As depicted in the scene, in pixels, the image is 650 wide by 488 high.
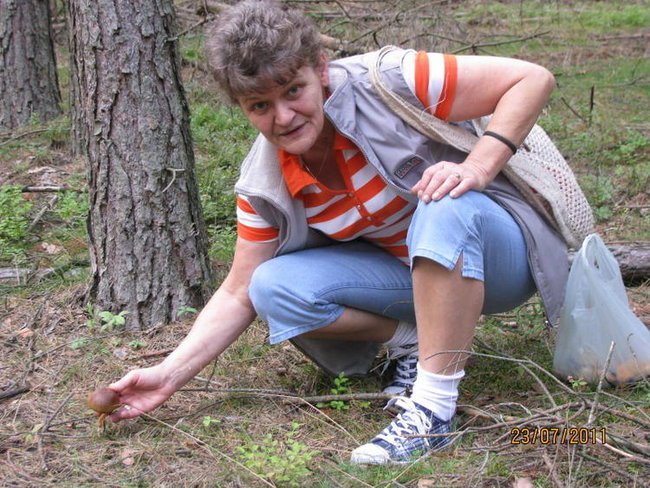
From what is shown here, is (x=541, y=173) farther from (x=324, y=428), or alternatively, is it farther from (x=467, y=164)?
(x=324, y=428)

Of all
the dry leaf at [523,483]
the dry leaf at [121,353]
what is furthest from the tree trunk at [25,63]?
the dry leaf at [523,483]

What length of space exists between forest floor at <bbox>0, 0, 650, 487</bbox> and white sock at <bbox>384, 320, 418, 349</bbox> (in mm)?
195

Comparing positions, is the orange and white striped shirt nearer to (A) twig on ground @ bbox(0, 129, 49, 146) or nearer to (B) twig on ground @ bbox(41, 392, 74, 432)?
(B) twig on ground @ bbox(41, 392, 74, 432)

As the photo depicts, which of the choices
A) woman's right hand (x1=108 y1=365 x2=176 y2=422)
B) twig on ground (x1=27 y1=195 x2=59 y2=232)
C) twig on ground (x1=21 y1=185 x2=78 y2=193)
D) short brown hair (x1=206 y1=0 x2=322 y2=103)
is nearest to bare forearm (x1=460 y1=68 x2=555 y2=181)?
short brown hair (x1=206 y1=0 x2=322 y2=103)

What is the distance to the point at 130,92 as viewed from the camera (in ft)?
11.0

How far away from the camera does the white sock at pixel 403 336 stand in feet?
9.59

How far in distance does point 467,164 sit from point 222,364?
1301mm

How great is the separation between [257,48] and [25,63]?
4679 mm

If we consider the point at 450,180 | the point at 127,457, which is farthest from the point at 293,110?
the point at 127,457

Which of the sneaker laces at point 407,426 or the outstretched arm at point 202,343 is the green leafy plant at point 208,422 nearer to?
the outstretched arm at point 202,343

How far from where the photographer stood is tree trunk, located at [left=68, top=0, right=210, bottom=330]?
3324 mm

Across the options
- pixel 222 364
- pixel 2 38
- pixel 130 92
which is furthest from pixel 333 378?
pixel 2 38

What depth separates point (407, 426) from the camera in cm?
242
